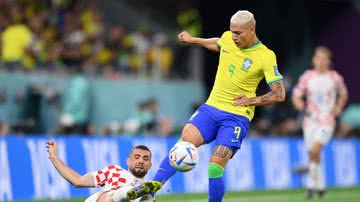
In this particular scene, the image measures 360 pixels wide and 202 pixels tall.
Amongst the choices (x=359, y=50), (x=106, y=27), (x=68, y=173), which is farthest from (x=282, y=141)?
(x=68, y=173)

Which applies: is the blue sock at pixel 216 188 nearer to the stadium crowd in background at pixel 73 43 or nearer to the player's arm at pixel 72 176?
the player's arm at pixel 72 176

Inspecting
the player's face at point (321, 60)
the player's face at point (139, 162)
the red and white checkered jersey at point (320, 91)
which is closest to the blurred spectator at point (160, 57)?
the red and white checkered jersey at point (320, 91)

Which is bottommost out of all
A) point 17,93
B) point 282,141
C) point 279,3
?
point 282,141

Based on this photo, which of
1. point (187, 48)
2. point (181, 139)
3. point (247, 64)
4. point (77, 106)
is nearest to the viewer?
point (181, 139)

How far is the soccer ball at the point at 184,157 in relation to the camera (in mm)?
10391

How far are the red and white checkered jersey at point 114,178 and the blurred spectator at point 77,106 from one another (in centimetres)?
944

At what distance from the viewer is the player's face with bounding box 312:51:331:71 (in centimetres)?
1670

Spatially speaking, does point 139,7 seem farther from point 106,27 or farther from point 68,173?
point 68,173

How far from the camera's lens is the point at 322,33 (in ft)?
89.5

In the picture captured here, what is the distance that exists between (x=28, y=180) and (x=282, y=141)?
286 inches

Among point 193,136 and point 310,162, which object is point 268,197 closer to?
point 310,162

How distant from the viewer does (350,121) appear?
25844 mm

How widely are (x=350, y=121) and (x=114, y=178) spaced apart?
1663cm

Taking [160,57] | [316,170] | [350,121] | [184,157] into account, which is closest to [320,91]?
→ [316,170]
